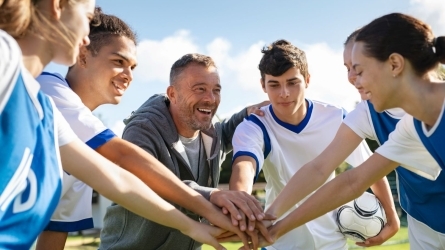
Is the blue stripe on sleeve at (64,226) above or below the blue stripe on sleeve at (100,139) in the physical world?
below

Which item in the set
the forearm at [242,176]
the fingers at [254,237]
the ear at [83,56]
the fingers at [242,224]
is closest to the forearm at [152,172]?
the fingers at [242,224]

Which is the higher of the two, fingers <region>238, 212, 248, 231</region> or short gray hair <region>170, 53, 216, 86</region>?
short gray hair <region>170, 53, 216, 86</region>

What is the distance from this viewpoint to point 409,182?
374 centimetres

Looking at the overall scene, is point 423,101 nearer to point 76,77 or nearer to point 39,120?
point 39,120

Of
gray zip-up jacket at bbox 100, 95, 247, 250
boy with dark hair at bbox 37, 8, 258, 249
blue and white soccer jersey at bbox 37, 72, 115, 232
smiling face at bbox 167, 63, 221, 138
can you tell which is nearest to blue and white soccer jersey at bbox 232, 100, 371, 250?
smiling face at bbox 167, 63, 221, 138

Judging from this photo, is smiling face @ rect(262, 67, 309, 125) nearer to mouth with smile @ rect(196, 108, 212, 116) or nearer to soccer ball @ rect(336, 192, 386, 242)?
mouth with smile @ rect(196, 108, 212, 116)

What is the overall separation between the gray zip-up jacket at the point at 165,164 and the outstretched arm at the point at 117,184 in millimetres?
765

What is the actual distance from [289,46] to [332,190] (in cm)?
173

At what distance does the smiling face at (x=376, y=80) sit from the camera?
3037 millimetres

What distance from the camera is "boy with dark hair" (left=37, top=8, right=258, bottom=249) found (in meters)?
3.37

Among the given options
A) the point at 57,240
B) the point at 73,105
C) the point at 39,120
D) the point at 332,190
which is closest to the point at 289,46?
the point at 332,190

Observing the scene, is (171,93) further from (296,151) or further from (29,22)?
(29,22)

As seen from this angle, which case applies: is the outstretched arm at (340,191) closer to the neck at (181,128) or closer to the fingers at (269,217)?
the fingers at (269,217)

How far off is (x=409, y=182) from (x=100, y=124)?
85.3 inches
